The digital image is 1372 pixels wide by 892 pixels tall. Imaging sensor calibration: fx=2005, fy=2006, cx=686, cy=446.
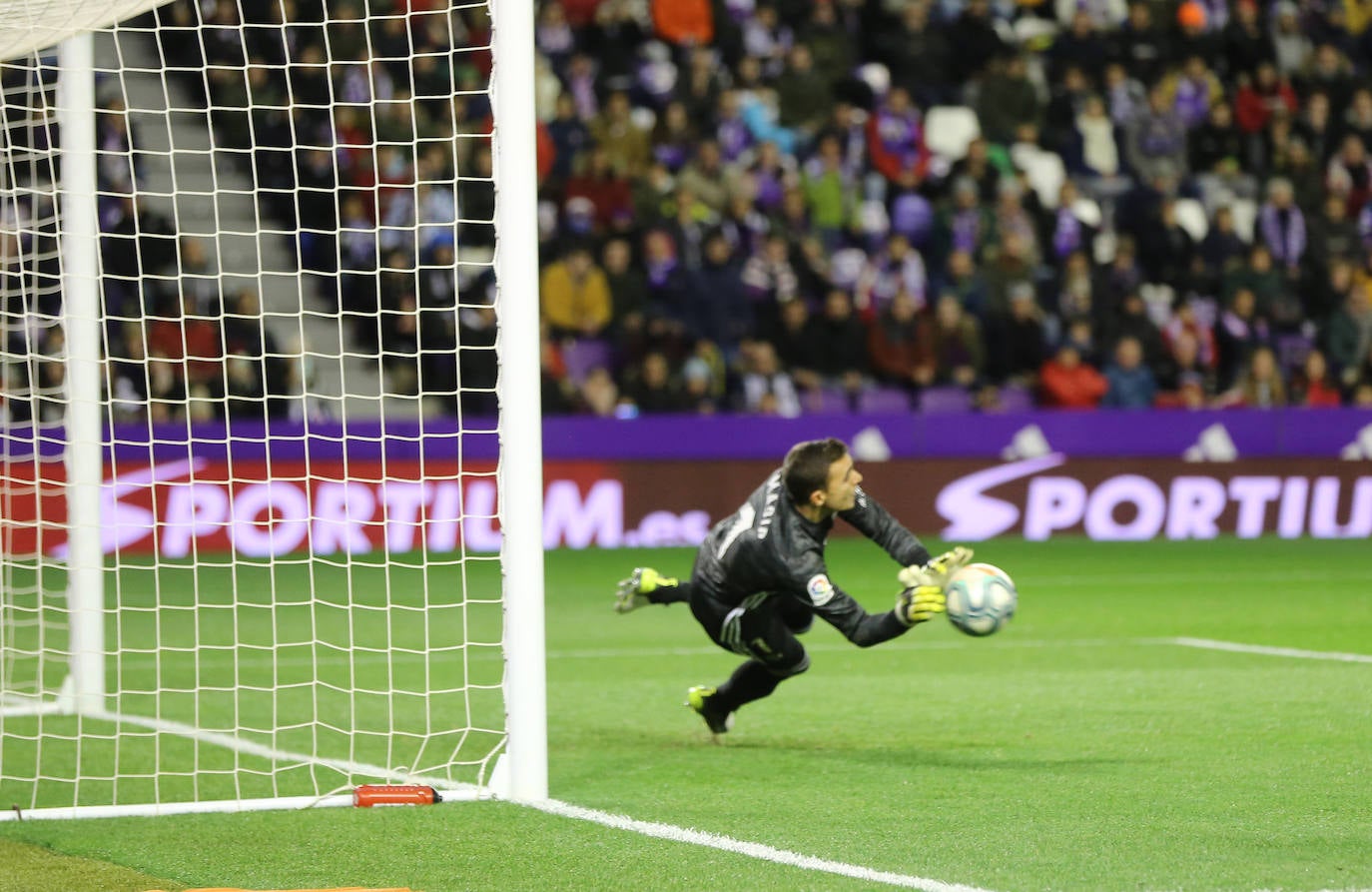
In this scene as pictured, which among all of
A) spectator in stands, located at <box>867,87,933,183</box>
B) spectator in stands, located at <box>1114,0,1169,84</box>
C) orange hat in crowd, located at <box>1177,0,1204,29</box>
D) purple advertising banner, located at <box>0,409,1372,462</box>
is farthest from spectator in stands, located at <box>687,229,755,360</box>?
orange hat in crowd, located at <box>1177,0,1204,29</box>

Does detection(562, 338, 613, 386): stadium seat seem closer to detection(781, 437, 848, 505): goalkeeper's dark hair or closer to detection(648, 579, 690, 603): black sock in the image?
detection(648, 579, 690, 603): black sock

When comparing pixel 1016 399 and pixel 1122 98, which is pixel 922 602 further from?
pixel 1122 98

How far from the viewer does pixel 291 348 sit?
53.7 feet

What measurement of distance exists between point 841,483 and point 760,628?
2.21 feet

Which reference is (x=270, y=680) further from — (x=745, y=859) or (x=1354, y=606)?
(x=1354, y=606)

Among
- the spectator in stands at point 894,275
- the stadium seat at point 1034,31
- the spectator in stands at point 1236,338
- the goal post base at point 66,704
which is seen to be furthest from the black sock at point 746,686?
the stadium seat at point 1034,31

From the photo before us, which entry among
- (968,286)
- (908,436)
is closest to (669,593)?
(908,436)

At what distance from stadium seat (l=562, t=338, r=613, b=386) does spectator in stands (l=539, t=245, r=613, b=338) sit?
0.26 ft

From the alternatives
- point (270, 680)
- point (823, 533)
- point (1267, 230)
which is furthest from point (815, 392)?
point (823, 533)

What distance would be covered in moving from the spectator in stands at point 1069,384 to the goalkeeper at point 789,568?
34.7ft

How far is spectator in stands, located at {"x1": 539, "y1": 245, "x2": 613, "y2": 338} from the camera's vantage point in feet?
57.7

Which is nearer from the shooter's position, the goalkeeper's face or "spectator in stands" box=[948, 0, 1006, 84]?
the goalkeeper's face

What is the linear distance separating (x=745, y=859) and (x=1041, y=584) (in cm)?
846

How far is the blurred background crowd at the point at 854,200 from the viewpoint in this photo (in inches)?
663
